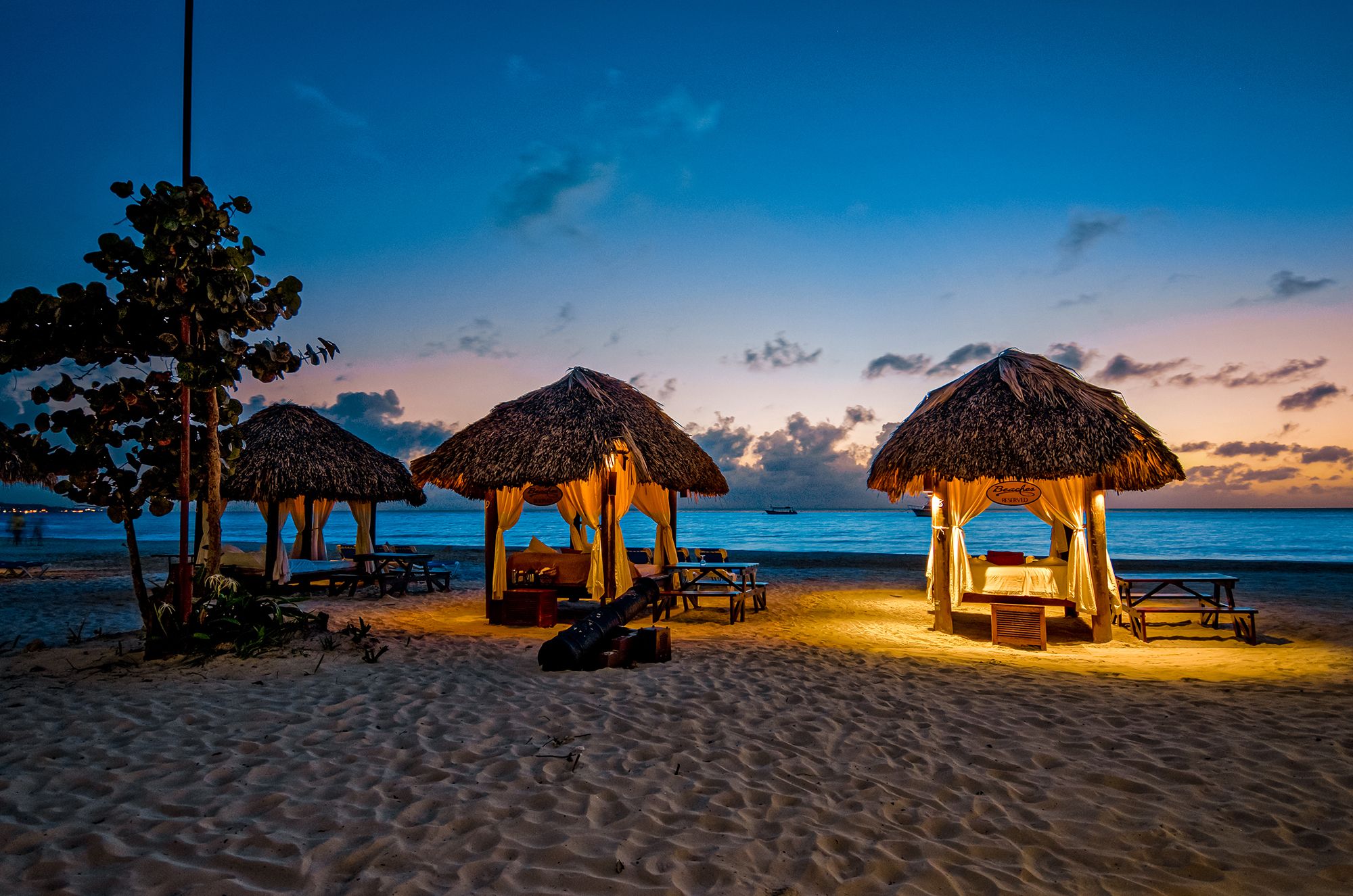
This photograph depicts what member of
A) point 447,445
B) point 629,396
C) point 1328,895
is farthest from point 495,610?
point 1328,895

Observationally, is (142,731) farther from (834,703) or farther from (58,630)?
(58,630)

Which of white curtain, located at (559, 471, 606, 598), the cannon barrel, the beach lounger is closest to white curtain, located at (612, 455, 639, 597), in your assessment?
white curtain, located at (559, 471, 606, 598)

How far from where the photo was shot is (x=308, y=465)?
12.5 meters

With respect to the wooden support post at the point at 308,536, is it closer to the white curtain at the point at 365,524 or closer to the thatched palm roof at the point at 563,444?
the white curtain at the point at 365,524

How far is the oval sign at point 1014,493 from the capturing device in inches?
338

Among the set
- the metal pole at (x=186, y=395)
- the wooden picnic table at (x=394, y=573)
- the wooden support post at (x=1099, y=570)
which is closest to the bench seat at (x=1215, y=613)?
the wooden support post at (x=1099, y=570)

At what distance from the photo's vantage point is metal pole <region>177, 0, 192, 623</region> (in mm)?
5961

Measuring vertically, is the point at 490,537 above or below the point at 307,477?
below

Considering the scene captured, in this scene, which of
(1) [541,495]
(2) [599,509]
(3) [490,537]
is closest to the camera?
(3) [490,537]

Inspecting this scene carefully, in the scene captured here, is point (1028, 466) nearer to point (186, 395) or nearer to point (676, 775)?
point (676, 775)

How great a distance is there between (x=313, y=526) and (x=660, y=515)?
25.6ft

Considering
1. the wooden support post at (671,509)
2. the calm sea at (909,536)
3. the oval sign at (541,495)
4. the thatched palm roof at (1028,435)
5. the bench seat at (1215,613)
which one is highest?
the thatched palm roof at (1028,435)

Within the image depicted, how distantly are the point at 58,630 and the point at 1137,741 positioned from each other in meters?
10.3

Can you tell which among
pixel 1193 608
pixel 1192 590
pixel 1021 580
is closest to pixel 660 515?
pixel 1021 580
